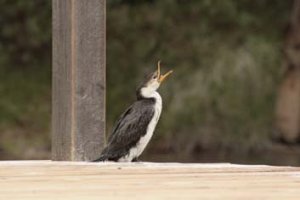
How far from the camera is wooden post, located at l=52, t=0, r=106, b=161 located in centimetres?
480

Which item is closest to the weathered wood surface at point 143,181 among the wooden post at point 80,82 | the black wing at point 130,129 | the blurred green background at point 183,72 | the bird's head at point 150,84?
the wooden post at point 80,82

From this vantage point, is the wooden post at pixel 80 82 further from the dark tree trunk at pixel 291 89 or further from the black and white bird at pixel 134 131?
the dark tree trunk at pixel 291 89

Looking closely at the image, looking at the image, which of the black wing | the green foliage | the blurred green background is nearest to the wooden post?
the black wing

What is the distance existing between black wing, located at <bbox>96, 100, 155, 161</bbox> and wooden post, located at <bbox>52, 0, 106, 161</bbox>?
314 mm

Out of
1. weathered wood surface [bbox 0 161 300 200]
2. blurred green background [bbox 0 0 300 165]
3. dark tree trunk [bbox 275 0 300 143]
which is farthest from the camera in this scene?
dark tree trunk [bbox 275 0 300 143]

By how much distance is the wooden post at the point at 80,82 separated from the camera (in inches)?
189

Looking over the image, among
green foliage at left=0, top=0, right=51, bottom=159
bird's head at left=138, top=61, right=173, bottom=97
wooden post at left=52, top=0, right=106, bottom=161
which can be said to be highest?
wooden post at left=52, top=0, right=106, bottom=161

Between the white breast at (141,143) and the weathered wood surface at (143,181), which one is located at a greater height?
the weathered wood surface at (143,181)

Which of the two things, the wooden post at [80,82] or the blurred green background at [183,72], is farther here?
the blurred green background at [183,72]

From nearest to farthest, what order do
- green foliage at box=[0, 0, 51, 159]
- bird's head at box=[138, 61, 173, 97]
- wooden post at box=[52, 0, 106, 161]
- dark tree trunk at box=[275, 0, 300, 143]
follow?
1. wooden post at box=[52, 0, 106, 161]
2. bird's head at box=[138, 61, 173, 97]
3. dark tree trunk at box=[275, 0, 300, 143]
4. green foliage at box=[0, 0, 51, 159]

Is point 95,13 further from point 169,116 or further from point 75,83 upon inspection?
point 169,116

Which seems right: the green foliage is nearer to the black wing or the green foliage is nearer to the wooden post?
the black wing

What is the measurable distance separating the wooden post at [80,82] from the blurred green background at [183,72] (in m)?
8.26

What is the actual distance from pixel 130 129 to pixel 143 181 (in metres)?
1.22
